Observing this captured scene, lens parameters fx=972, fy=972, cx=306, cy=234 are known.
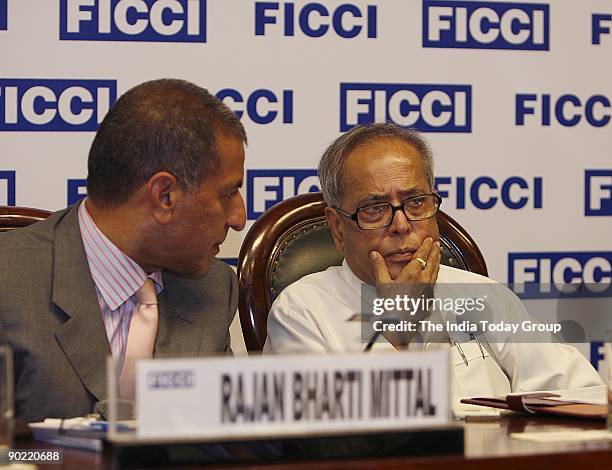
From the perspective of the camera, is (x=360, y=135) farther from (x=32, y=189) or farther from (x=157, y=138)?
(x=32, y=189)

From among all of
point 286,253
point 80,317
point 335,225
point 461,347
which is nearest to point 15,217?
point 80,317

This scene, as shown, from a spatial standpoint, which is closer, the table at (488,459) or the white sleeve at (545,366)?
the table at (488,459)

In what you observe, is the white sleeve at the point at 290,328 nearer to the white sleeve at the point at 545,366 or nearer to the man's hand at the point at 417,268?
the man's hand at the point at 417,268

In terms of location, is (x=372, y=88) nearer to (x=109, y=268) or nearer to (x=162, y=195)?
(x=162, y=195)

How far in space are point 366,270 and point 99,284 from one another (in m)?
0.81

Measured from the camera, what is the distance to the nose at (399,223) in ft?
8.05

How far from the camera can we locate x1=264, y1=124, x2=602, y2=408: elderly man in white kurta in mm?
2393

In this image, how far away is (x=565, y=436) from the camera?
1.41 m

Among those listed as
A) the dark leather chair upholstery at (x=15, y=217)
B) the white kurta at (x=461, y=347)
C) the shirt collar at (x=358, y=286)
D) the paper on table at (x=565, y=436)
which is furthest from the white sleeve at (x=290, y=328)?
the paper on table at (x=565, y=436)

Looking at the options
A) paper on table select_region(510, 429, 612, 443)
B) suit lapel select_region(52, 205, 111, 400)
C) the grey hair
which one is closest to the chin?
the grey hair

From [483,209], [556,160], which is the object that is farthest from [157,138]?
[556,160]

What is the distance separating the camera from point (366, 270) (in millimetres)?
2523

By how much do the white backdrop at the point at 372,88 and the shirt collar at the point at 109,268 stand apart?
106cm

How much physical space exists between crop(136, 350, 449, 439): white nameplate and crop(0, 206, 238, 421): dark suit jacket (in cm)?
72
